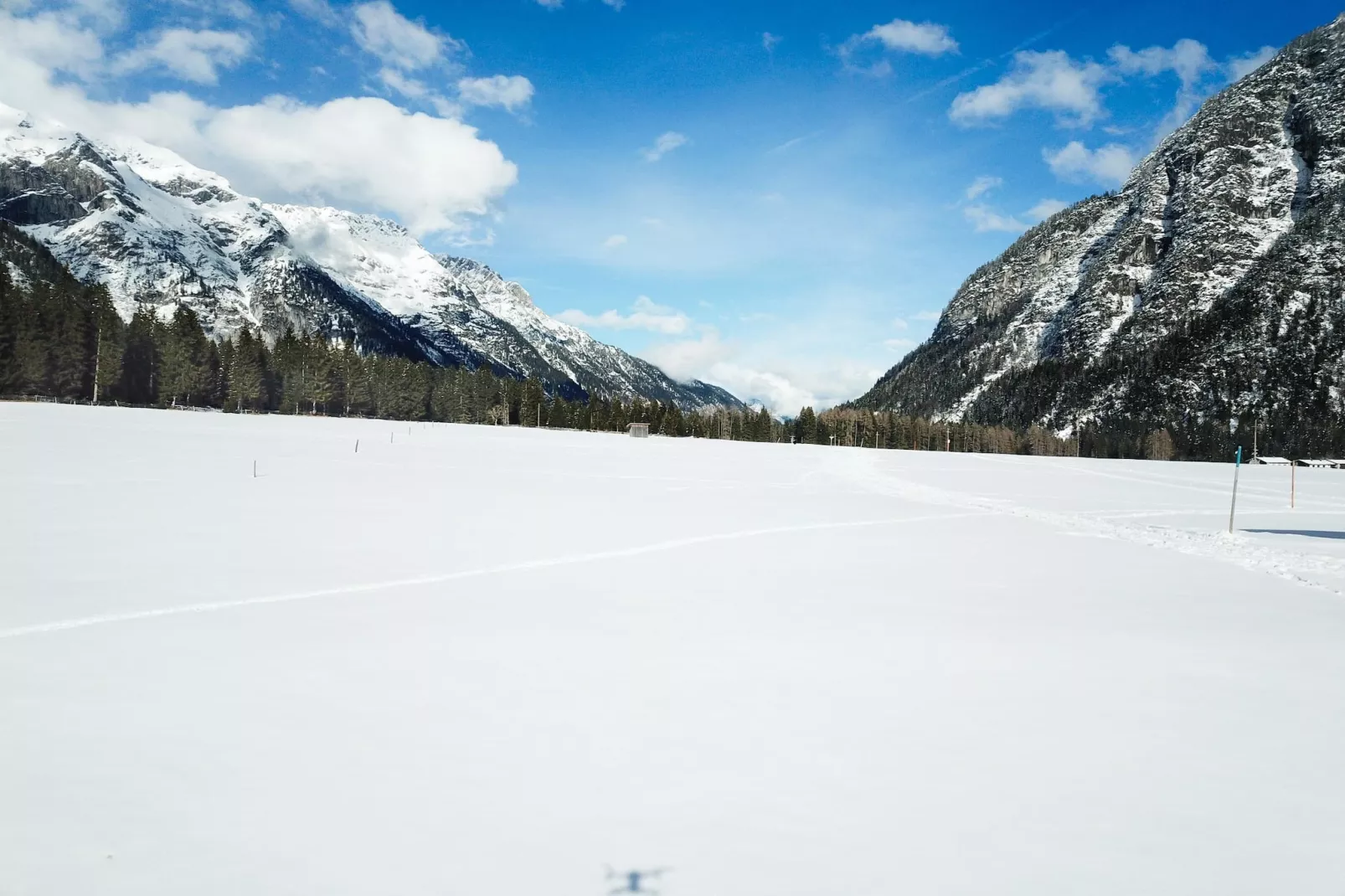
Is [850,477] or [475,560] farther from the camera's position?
[850,477]

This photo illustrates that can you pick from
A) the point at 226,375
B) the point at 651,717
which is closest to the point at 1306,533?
the point at 651,717

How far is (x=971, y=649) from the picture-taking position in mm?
8969

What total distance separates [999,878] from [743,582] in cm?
863

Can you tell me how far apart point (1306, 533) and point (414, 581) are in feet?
95.2

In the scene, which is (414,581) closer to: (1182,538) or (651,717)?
(651,717)

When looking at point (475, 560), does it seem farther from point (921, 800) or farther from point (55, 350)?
point (55, 350)

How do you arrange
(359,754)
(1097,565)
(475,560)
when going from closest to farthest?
(359,754)
(475,560)
(1097,565)

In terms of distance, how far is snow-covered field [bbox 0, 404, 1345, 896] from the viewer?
4.46m

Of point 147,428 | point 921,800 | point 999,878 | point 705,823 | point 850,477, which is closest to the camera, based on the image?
point 999,878

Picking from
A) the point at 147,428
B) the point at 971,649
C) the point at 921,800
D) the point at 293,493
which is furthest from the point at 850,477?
the point at 147,428

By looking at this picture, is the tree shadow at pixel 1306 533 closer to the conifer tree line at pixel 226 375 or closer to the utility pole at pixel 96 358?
the conifer tree line at pixel 226 375

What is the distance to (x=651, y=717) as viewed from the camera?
6570 millimetres

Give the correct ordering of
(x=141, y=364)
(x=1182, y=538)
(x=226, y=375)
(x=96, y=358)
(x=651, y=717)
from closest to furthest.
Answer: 1. (x=651, y=717)
2. (x=1182, y=538)
3. (x=96, y=358)
4. (x=141, y=364)
5. (x=226, y=375)

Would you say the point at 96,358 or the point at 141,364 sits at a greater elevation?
the point at 141,364
